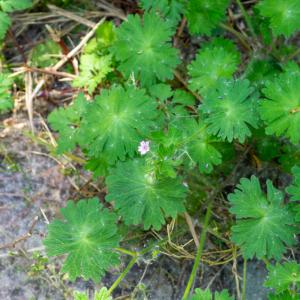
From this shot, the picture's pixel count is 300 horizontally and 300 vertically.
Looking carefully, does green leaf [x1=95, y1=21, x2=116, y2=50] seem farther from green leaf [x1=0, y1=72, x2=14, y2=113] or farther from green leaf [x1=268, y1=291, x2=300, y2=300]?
green leaf [x1=268, y1=291, x2=300, y2=300]

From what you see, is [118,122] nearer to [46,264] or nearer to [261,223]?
[261,223]

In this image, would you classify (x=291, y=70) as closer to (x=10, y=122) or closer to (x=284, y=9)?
(x=284, y=9)

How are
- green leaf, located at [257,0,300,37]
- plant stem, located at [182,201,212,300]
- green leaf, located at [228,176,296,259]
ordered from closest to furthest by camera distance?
green leaf, located at [228,176,296,259]
plant stem, located at [182,201,212,300]
green leaf, located at [257,0,300,37]

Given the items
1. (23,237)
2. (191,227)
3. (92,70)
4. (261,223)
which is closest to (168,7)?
(92,70)

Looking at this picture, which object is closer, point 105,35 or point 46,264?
point 46,264

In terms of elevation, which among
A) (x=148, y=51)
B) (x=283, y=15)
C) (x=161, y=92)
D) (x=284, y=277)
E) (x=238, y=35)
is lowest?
(x=284, y=277)

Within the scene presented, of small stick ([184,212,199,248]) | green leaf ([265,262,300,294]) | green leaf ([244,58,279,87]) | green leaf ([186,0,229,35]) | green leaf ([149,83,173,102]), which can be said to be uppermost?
green leaf ([186,0,229,35])

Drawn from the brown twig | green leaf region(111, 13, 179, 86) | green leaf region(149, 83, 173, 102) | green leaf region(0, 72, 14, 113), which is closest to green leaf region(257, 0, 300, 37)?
green leaf region(111, 13, 179, 86)
